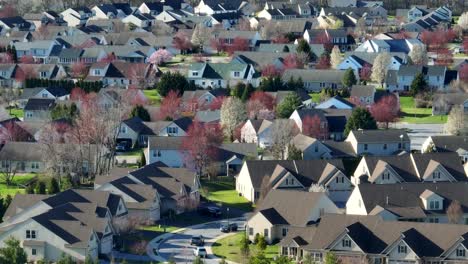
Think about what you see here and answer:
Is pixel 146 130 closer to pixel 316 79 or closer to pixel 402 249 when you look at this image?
pixel 316 79

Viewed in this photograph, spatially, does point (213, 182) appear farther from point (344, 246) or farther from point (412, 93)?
point (412, 93)

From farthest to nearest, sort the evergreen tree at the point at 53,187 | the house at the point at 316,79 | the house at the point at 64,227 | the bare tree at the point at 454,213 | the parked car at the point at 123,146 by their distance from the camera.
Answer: the house at the point at 316,79
the parked car at the point at 123,146
the evergreen tree at the point at 53,187
the bare tree at the point at 454,213
the house at the point at 64,227

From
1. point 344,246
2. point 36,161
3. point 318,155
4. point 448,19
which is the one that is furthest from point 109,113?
point 448,19

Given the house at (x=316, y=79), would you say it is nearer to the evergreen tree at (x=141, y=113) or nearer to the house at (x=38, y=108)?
the evergreen tree at (x=141, y=113)

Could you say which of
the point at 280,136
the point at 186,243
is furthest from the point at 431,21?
the point at 186,243

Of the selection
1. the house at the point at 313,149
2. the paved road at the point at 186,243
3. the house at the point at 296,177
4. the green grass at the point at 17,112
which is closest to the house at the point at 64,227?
the paved road at the point at 186,243

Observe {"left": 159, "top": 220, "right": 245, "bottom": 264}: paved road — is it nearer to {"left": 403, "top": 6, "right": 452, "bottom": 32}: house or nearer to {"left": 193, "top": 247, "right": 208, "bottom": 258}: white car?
{"left": 193, "top": 247, "right": 208, "bottom": 258}: white car
